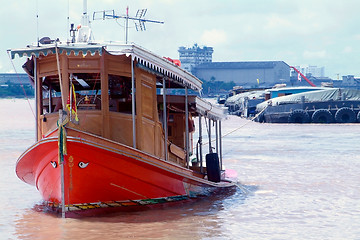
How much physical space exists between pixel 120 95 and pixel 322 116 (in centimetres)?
3278

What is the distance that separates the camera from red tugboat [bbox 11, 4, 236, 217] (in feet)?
35.6

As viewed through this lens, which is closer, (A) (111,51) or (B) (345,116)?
(A) (111,51)

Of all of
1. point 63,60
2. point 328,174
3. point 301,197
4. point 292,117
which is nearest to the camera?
point 63,60

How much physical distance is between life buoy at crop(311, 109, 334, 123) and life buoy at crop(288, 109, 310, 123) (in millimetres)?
469

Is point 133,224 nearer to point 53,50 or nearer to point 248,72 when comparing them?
point 53,50

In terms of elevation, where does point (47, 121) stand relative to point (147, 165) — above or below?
above

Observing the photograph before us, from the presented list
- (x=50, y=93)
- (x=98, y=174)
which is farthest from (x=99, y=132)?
(x=50, y=93)

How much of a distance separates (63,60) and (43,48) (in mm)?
408

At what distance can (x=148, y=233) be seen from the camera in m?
10.8

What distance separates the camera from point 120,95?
40.0 feet

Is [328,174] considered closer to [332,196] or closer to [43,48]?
[332,196]

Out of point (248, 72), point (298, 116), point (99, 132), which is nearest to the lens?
point (99, 132)

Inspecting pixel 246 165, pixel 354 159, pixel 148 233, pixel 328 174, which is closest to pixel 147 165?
pixel 148 233

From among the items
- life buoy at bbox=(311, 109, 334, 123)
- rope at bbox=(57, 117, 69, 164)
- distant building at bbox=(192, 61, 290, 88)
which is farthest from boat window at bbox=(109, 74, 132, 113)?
distant building at bbox=(192, 61, 290, 88)
